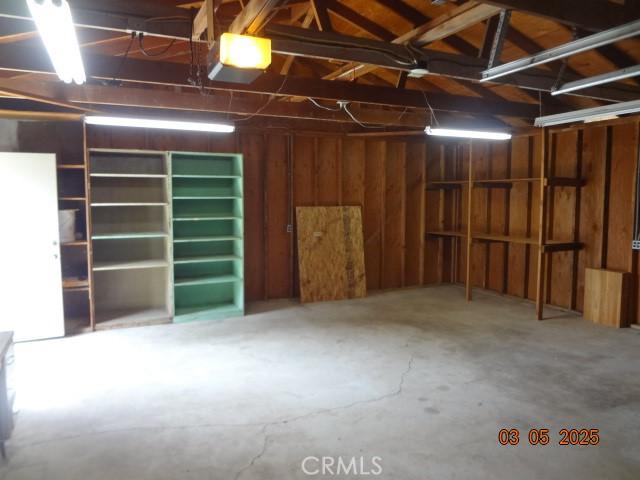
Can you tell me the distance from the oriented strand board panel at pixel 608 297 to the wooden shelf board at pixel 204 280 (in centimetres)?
434

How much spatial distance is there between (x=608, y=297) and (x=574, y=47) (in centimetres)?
381

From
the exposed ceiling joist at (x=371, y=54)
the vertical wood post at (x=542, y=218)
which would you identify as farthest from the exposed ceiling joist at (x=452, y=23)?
the vertical wood post at (x=542, y=218)

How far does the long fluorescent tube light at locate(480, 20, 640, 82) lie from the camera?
7.40ft

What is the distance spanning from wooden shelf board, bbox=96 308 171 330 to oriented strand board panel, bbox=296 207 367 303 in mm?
1953

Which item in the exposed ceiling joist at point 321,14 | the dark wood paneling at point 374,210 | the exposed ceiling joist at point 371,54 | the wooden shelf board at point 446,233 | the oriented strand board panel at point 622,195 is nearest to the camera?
the exposed ceiling joist at point 371,54

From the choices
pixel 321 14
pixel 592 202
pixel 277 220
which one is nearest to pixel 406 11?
pixel 321 14

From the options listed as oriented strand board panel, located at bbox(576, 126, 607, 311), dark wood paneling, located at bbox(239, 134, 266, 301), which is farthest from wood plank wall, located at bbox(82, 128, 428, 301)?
oriented strand board panel, located at bbox(576, 126, 607, 311)

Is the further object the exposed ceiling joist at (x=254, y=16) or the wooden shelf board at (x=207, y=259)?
the wooden shelf board at (x=207, y=259)

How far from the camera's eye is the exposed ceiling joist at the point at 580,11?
233 cm

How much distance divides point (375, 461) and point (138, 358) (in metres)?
2.65

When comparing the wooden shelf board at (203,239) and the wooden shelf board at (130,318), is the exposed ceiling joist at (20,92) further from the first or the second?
the wooden shelf board at (130,318)

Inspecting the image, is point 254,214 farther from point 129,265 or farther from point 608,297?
point 608,297

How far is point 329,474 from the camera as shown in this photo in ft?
8.13

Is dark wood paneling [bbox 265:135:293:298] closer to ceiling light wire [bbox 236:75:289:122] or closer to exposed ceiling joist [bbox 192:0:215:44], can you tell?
ceiling light wire [bbox 236:75:289:122]
